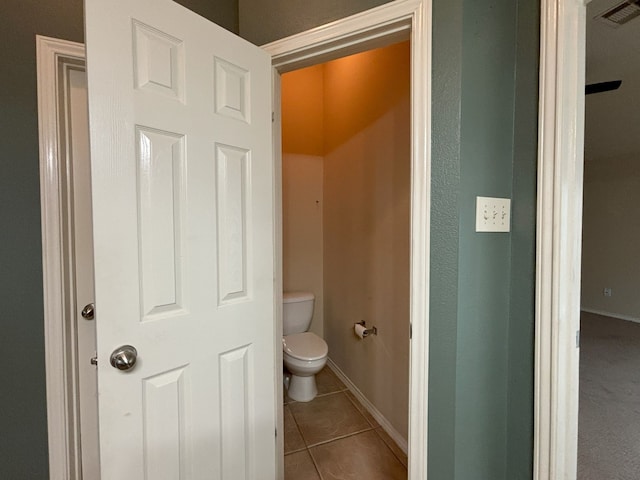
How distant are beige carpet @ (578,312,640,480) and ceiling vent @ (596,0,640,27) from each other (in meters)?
2.51

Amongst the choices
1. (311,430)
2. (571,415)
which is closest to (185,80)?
(571,415)

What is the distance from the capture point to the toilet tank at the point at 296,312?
2.50 meters

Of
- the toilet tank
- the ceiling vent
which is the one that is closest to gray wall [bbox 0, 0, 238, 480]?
the toilet tank

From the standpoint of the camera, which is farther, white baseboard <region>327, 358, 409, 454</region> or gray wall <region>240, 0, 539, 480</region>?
white baseboard <region>327, 358, 409, 454</region>

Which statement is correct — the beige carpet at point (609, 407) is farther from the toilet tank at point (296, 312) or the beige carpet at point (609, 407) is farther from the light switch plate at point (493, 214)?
the toilet tank at point (296, 312)

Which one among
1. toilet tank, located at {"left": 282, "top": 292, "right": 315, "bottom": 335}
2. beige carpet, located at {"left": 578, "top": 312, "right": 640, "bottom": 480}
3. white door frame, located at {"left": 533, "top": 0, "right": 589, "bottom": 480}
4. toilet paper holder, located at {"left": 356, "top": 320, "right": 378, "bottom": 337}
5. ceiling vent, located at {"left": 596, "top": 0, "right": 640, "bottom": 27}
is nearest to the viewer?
white door frame, located at {"left": 533, "top": 0, "right": 589, "bottom": 480}

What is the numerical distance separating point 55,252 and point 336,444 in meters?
1.74

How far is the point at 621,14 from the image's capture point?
184 centimetres

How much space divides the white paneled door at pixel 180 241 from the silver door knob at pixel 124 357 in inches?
0.6

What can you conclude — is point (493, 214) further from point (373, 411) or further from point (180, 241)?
point (373, 411)

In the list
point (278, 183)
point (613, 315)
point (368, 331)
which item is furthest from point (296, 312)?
point (613, 315)

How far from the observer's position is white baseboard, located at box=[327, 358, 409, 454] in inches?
68.8

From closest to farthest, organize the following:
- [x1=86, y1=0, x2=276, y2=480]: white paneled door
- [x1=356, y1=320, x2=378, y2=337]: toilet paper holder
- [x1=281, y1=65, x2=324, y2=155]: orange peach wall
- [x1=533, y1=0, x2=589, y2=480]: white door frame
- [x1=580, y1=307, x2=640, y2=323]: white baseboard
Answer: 1. [x1=86, y1=0, x2=276, y2=480]: white paneled door
2. [x1=533, y1=0, x2=589, y2=480]: white door frame
3. [x1=356, y1=320, x2=378, y2=337]: toilet paper holder
4. [x1=281, y1=65, x2=324, y2=155]: orange peach wall
5. [x1=580, y1=307, x2=640, y2=323]: white baseboard

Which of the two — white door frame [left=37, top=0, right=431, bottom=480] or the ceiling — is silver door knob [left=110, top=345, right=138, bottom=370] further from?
the ceiling
